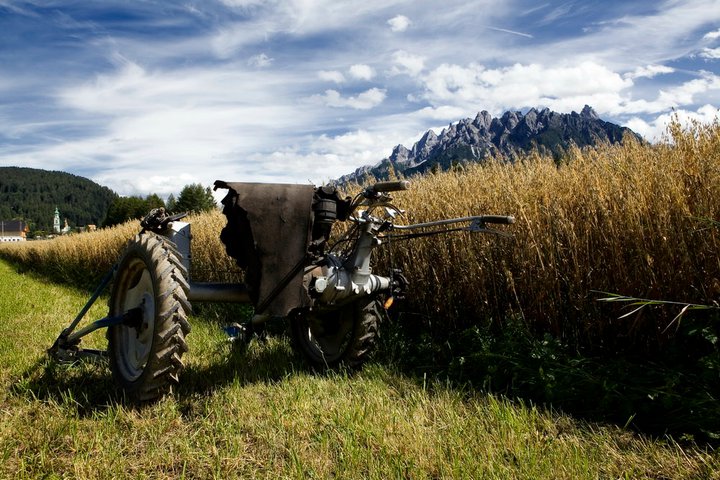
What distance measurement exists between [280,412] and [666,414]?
2219 millimetres

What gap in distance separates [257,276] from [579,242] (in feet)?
8.53

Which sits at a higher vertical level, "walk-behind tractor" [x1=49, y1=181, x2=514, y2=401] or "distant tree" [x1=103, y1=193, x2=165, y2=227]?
"distant tree" [x1=103, y1=193, x2=165, y2=227]

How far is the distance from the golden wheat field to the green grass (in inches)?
47.8

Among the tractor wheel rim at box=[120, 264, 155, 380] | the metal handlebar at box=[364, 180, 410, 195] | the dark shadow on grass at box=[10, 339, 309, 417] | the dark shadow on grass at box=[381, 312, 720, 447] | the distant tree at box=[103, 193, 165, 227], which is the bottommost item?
the dark shadow on grass at box=[381, 312, 720, 447]

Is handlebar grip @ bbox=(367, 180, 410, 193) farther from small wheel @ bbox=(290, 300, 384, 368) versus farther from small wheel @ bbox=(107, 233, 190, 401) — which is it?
small wheel @ bbox=(107, 233, 190, 401)

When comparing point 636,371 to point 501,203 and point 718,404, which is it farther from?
point 501,203

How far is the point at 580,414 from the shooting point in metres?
3.00

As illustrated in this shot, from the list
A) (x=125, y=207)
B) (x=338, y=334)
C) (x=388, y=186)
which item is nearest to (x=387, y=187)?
(x=388, y=186)

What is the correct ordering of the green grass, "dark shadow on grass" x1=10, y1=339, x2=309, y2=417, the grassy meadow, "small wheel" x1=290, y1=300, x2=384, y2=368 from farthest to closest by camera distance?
"small wheel" x1=290, y1=300, x2=384, y2=368 → "dark shadow on grass" x1=10, y1=339, x2=309, y2=417 → the grassy meadow → the green grass

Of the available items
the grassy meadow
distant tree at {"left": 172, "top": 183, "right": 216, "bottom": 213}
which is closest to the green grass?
the grassy meadow

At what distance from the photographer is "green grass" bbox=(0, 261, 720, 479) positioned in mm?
2266

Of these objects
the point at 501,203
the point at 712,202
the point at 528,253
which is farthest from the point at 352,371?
the point at 712,202

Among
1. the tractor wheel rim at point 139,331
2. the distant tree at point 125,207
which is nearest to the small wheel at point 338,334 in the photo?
the tractor wheel rim at point 139,331

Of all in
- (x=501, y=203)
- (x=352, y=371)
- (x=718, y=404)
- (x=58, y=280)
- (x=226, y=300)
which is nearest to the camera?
(x=718, y=404)
